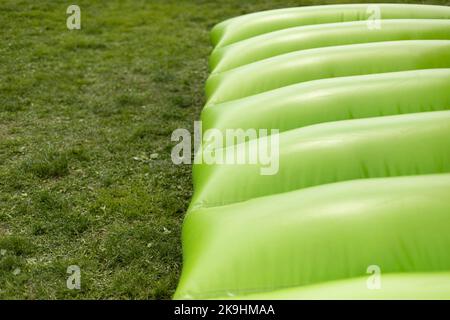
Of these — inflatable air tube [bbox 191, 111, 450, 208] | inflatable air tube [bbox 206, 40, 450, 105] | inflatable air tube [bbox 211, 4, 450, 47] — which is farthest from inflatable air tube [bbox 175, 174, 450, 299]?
inflatable air tube [bbox 211, 4, 450, 47]

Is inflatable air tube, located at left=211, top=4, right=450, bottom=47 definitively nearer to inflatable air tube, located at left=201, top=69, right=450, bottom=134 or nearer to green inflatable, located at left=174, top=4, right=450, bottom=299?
green inflatable, located at left=174, top=4, right=450, bottom=299

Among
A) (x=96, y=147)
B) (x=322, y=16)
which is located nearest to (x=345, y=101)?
(x=322, y=16)

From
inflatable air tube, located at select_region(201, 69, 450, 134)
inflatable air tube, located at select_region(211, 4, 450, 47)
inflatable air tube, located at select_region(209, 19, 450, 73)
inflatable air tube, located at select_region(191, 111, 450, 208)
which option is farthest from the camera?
inflatable air tube, located at select_region(211, 4, 450, 47)

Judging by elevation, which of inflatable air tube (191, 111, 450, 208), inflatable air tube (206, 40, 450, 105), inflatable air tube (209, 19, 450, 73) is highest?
inflatable air tube (209, 19, 450, 73)

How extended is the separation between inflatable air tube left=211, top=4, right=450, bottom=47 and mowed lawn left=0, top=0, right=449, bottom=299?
0.77m

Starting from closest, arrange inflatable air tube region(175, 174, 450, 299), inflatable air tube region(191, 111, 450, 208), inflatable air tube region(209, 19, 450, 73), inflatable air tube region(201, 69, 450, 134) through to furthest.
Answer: inflatable air tube region(175, 174, 450, 299) → inflatable air tube region(191, 111, 450, 208) → inflatable air tube region(201, 69, 450, 134) → inflatable air tube region(209, 19, 450, 73)

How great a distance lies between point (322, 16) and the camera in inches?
170

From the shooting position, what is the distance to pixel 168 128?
4371 mm

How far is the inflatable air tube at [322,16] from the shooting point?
13.9 ft

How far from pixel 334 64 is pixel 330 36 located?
54 cm

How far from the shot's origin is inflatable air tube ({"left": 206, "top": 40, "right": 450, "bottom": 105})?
3.28 metres

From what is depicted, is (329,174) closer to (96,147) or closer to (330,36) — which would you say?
(330,36)

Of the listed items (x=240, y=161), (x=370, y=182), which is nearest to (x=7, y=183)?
(x=240, y=161)

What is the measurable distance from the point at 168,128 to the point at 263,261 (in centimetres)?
256
